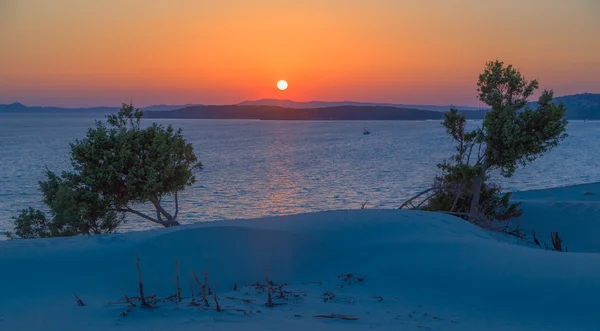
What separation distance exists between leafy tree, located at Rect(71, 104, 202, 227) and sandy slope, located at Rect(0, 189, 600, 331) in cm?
686

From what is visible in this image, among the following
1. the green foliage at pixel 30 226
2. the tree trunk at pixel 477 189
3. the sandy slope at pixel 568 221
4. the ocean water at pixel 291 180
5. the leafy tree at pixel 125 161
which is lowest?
the ocean water at pixel 291 180

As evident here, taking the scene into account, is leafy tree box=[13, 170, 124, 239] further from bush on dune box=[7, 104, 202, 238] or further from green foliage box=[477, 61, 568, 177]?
green foliage box=[477, 61, 568, 177]

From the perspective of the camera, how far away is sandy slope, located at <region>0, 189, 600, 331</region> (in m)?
6.41

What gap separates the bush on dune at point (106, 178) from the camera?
671 inches

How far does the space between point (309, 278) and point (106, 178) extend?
1090 cm

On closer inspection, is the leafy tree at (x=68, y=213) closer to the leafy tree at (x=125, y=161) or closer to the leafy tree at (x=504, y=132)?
the leafy tree at (x=125, y=161)

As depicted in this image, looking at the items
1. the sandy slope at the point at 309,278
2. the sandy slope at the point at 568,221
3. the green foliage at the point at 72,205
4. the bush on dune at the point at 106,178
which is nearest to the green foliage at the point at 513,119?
the sandy slope at the point at 568,221

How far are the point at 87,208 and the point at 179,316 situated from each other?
41.7 feet

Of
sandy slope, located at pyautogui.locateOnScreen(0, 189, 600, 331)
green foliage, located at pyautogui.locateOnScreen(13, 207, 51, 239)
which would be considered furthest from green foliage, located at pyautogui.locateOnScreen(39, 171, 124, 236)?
sandy slope, located at pyautogui.locateOnScreen(0, 189, 600, 331)

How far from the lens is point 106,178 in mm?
16953

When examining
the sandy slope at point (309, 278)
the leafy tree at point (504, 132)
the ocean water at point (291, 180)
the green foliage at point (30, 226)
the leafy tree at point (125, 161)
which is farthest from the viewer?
the ocean water at point (291, 180)

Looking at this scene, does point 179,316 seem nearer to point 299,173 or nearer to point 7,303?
point 7,303

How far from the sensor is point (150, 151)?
17.8 metres

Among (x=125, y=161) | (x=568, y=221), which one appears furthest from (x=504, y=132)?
(x=125, y=161)
